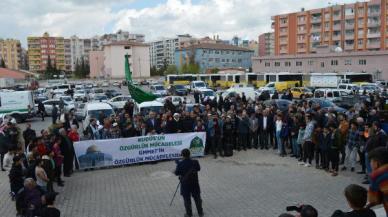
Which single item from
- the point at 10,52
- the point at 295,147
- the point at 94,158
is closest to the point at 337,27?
the point at 295,147

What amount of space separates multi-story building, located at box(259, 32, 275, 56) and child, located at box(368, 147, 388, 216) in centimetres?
17262

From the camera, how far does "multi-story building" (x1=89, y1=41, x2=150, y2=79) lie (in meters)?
136

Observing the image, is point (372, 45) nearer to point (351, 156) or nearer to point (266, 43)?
point (351, 156)

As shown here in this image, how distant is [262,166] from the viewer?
1452 centimetres

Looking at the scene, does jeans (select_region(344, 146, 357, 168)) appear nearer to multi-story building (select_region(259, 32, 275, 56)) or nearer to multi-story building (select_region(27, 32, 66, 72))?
multi-story building (select_region(259, 32, 275, 56))

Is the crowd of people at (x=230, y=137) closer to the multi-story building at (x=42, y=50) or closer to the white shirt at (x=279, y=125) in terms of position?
the white shirt at (x=279, y=125)

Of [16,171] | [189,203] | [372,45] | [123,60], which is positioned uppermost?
[123,60]

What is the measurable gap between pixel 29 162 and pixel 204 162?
6.95 metres

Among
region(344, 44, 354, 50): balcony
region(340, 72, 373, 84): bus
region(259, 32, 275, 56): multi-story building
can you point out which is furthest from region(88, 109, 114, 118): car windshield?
region(259, 32, 275, 56): multi-story building

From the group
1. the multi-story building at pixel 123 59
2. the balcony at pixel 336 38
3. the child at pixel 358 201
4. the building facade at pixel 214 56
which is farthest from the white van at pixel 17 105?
the multi-story building at pixel 123 59

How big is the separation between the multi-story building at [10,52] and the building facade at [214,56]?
8818 cm

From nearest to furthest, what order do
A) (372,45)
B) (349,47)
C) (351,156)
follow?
(351,156)
(372,45)
(349,47)

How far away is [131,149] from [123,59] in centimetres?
12518

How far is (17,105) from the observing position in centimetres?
2916
